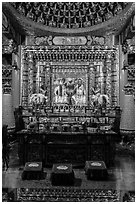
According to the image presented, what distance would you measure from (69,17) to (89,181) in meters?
5.72

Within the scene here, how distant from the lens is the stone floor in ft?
15.4

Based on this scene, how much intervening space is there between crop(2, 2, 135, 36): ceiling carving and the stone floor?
4.16 meters

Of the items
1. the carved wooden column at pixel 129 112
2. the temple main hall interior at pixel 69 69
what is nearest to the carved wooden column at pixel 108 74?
the temple main hall interior at pixel 69 69

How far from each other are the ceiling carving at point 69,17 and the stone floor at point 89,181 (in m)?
4.16

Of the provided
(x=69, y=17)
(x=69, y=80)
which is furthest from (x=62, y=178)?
(x=69, y=17)

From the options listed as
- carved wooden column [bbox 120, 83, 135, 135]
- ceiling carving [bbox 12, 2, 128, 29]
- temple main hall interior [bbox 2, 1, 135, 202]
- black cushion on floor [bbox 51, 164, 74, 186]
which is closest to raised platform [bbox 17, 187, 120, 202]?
black cushion on floor [bbox 51, 164, 74, 186]

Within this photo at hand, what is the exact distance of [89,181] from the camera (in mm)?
4969

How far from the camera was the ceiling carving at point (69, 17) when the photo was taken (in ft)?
24.6

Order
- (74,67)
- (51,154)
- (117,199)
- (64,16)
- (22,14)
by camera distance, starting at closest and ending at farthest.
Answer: (117,199) < (51,154) < (22,14) < (64,16) < (74,67)

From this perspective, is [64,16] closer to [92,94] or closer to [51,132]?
[92,94]

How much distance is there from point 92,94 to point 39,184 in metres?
5.46

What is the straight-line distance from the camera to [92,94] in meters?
9.72

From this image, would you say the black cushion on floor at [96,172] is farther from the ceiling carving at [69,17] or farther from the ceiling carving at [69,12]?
the ceiling carving at [69,12]

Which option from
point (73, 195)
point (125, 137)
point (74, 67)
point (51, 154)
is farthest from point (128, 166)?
point (74, 67)
